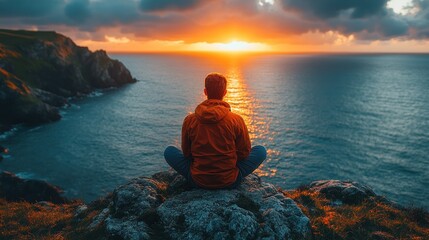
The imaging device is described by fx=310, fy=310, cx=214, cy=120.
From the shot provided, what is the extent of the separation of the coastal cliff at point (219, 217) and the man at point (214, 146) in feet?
1.86

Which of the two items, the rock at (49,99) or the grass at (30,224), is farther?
the rock at (49,99)

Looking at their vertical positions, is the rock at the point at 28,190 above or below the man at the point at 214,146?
below

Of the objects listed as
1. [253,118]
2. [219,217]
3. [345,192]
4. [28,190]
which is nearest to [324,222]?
[219,217]

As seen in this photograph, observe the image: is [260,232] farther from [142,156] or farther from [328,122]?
[328,122]

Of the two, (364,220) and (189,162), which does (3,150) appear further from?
(364,220)

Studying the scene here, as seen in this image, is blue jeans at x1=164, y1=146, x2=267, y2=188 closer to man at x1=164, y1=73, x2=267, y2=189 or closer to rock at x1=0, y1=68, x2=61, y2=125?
man at x1=164, y1=73, x2=267, y2=189

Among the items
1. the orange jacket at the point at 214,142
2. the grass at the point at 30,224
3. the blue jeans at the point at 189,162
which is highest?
the orange jacket at the point at 214,142

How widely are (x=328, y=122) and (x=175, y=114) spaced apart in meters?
42.7

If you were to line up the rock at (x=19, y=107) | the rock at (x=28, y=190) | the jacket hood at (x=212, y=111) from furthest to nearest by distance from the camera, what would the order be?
1. the rock at (x=19, y=107)
2. the rock at (x=28, y=190)
3. the jacket hood at (x=212, y=111)

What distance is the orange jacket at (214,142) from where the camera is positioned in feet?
27.4

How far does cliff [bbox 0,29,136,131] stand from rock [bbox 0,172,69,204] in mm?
35225

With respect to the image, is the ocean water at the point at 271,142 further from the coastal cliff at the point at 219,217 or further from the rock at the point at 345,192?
the rock at the point at 345,192

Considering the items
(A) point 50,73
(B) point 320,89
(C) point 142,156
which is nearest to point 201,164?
(C) point 142,156

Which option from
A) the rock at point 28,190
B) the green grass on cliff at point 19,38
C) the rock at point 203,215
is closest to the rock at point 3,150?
the rock at point 28,190
